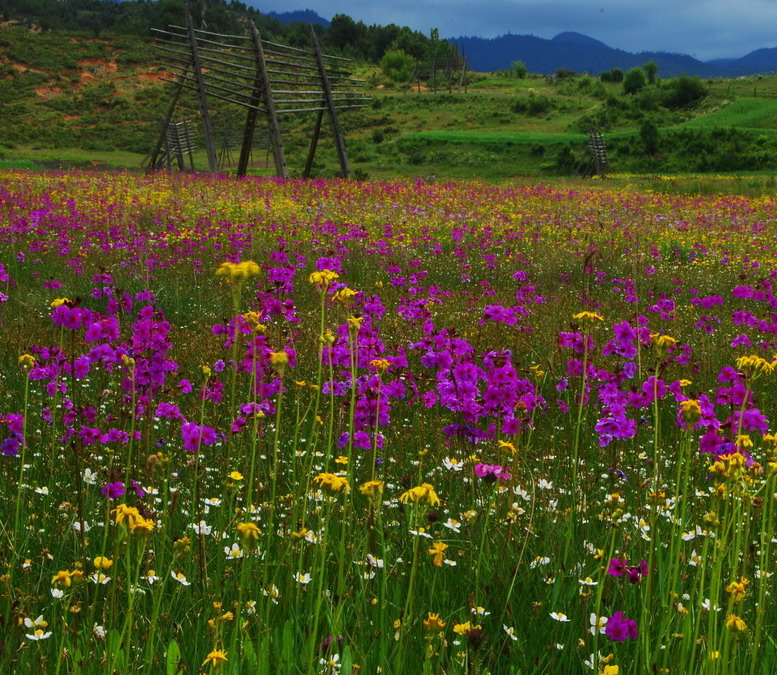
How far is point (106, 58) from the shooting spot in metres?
78.8

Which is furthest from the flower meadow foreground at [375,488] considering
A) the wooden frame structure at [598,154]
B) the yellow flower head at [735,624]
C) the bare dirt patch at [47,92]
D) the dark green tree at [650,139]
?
the bare dirt patch at [47,92]

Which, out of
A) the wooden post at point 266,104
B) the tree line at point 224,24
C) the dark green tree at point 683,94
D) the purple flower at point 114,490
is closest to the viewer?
the purple flower at point 114,490

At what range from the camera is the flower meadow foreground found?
6.03ft

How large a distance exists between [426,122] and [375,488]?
190ft

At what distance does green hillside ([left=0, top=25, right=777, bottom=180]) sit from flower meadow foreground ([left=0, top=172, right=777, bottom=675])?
19.4 m

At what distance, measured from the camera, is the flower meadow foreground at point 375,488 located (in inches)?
72.4

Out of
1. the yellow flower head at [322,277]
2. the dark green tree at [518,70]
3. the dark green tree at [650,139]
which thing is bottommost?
the yellow flower head at [322,277]

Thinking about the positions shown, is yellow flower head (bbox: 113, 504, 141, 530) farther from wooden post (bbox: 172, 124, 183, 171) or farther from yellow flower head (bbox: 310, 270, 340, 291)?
wooden post (bbox: 172, 124, 183, 171)

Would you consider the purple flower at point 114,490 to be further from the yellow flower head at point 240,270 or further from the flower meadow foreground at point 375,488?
the yellow flower head at point 240,270

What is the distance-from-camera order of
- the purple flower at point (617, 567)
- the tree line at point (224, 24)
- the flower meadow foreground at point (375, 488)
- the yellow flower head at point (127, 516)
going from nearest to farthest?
the yellow flower head at point (127, 516) → the flower meadow foreground at point (375, 488) → the purple flower at point (617, 567) → the tree line at point (224, 24)

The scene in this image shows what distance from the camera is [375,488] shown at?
159 cm

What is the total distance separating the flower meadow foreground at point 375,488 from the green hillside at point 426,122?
1938cm

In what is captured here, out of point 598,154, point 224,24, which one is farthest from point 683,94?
point 224,24

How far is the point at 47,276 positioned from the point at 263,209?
17.0ft
